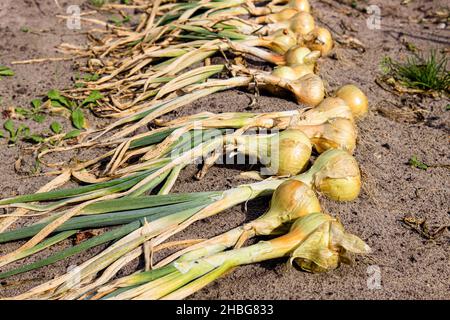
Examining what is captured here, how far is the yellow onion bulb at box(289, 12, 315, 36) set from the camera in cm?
301

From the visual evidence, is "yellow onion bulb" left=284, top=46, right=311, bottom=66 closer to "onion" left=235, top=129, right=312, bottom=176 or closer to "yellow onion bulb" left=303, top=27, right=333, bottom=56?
"yellow onion bulb" left=303, top=27, right=333, bottom=56

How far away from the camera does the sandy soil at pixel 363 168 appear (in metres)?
1.72

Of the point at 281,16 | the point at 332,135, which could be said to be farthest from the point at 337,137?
the point at 281,16

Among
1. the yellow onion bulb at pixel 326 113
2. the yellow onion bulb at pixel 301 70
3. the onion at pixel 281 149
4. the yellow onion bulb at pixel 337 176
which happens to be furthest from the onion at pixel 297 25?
the yellow onion bulb at pixel 337 176

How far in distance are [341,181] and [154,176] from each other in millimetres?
671

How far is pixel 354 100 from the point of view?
245 cm

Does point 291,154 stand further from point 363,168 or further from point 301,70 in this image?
point 301,70

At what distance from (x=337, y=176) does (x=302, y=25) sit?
4.29ft

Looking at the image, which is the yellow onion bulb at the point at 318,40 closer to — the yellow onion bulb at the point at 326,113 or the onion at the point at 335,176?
the yellow onion bulb at the point at 326,113

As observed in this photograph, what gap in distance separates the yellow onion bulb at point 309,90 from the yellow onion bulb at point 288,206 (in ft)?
2.39

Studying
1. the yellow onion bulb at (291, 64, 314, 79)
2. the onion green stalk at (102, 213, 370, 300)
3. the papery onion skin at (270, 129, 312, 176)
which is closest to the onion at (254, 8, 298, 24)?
the yellow onion bulb at (291, 64, 314, 79)

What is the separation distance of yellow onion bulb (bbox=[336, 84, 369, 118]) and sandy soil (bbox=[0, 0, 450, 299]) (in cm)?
8

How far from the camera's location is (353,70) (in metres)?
2.97

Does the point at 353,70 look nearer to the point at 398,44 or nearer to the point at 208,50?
the point at 398,44
